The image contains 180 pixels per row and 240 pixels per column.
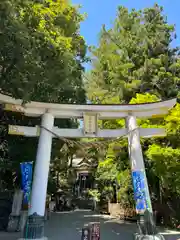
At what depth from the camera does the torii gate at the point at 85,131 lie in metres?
7.55

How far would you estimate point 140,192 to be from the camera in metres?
7.68

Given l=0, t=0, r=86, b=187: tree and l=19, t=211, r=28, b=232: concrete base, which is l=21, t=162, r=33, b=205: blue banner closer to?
l=19, t=211, r=28, b=232: concrete base

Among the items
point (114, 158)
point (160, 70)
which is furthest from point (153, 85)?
point (114, 158)

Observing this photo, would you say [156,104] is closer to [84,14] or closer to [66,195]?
[84,14]

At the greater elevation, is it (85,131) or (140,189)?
(85,131)

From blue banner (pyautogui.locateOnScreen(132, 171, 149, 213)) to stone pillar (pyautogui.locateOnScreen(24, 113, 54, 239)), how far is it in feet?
→ 9.90

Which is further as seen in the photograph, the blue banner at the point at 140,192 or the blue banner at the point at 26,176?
the blue banner at the point at 26,176

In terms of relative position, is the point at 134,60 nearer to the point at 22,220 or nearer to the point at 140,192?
the point at 140,192

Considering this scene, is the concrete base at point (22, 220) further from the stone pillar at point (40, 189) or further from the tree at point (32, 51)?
the stone pillar at point (40, 189)

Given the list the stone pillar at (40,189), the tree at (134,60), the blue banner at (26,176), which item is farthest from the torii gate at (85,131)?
the tree at (134,60)

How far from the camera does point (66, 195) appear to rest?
906 inches

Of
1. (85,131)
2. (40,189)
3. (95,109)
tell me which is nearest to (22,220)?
(40,189)

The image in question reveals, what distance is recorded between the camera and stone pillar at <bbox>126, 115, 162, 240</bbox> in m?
7.20

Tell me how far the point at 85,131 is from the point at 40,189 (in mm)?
2596
